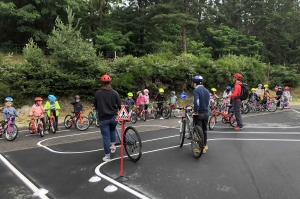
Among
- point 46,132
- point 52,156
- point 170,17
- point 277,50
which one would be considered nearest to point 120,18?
point 170,17

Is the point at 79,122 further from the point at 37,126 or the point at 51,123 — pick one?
the point at 37,126

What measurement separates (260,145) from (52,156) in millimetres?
5676

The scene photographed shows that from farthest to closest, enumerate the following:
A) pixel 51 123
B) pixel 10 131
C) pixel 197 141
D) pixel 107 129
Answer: pixel 51 123 → pixel 10 131 → pixel 197 141 → pixel 107 129

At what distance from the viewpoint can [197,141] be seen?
604cm

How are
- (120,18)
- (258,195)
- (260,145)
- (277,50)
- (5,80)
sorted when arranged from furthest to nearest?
(277,50), (120,18), (5,80), (260,145), (258,195)

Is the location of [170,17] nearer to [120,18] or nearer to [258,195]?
[120,18]

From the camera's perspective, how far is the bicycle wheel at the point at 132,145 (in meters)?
5.74

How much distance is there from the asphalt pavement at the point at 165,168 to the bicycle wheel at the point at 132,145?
0.16 m

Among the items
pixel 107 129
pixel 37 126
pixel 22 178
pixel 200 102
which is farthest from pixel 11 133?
pixel 200 102

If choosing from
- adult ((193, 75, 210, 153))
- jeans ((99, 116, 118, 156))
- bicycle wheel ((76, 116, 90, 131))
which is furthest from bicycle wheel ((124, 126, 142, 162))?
bicycle wheel ((76, 116, 90, 131))

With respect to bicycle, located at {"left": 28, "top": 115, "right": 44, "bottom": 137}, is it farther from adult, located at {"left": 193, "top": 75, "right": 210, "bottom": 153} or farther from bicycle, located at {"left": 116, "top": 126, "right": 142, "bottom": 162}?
adult, located at {"left": 193, "top": 75, "right": 210, "bottom": 153}

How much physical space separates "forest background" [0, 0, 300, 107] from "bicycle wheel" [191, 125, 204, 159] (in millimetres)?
10065

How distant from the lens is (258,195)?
407 cm

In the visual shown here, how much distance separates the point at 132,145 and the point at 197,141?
61.3 inches
